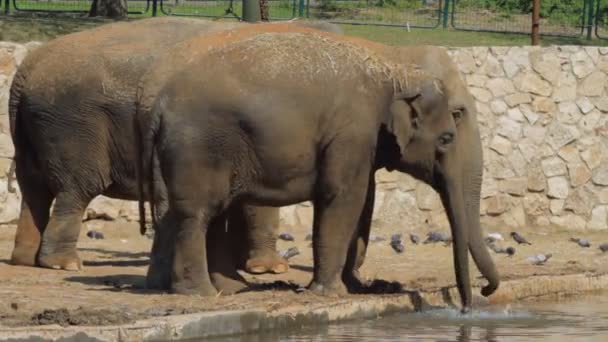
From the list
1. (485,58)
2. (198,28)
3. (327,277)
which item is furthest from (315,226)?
(485,58)

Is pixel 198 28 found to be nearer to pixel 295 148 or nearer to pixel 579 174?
pixel 295 148

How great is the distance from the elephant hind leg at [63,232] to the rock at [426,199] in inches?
193

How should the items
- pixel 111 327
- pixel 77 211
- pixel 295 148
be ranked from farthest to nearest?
pixel 77 211 → pixel 295 148 → pixel 111 327

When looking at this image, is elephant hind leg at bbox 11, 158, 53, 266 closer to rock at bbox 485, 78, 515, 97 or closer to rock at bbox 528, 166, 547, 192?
rock at bbox 485, 78, 515, 97

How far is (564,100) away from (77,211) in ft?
22.0

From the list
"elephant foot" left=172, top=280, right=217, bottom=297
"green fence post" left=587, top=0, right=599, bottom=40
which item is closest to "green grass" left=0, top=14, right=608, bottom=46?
"green fence post" left=587, top=0, right=599, bottom=40

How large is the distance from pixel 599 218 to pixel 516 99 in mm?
1583

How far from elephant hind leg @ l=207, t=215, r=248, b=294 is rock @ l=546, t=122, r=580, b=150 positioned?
6.61 m

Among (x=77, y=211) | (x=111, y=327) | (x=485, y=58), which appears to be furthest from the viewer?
(x=485, y=58)

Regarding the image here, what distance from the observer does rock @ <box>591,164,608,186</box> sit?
19250 millimetres

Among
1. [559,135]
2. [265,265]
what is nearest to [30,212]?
[265,265]

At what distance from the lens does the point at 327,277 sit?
13.0 metres

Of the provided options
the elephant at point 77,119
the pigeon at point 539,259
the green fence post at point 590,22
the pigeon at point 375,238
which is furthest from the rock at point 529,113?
the green fence post at point 590,22

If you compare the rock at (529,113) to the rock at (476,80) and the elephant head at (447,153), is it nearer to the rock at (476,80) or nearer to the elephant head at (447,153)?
the rock at (476,80)
